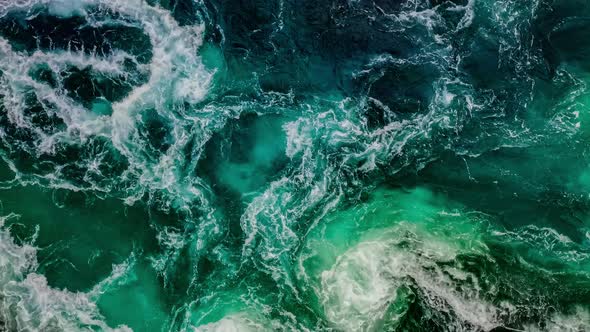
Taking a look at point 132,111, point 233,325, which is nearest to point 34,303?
point 233,325

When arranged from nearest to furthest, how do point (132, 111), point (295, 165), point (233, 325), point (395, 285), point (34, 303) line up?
point (34, 303), point (233, 325), point (395, 285), point (295, 165), point (132, 111)

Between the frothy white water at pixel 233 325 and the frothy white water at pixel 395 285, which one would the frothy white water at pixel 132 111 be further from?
the frothy white water at pixel 395 285

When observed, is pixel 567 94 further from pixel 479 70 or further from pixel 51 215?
pixel 51 215

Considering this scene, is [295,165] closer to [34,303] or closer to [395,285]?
[395,285]

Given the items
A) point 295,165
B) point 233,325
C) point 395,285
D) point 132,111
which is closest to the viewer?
point 233,325

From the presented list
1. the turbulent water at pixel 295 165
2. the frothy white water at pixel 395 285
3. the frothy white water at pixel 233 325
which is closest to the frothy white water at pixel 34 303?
the turbulent water at pixel 295 165

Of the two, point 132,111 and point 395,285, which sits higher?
point 132,111
